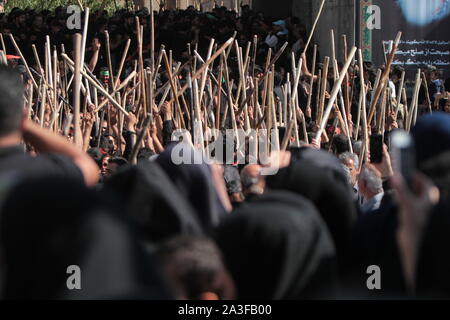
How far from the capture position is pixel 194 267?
2404 mm

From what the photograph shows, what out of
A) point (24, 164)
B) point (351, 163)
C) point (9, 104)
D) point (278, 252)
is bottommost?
point (351, 163)

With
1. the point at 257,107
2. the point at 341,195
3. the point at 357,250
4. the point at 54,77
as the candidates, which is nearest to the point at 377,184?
the point at 341,195

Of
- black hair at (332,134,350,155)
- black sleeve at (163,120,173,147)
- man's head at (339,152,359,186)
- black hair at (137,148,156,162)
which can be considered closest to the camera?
black hair at (137,148,156,162)

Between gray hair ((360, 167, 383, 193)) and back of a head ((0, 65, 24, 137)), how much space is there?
2305 mm

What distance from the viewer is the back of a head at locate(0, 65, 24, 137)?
2441 mm

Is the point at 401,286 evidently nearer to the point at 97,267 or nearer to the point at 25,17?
the point at 97,267

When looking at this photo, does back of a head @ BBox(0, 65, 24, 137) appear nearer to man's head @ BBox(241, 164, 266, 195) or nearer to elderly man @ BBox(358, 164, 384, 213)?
man's head @ BBox(241, 164, 266, 195)

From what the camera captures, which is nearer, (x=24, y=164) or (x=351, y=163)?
(x=24, y=164)

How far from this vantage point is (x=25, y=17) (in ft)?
47.8

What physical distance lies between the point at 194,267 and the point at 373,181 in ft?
7.71

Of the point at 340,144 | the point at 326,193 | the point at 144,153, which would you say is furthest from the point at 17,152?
the point at 340,144

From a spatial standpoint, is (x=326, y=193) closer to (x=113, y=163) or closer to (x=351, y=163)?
(x=113, y=163)

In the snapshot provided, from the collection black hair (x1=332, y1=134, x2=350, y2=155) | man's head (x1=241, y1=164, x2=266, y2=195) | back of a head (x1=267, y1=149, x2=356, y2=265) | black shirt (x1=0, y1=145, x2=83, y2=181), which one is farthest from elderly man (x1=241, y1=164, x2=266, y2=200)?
black hair (x1=332, y1=134, x2=350, y2=155)

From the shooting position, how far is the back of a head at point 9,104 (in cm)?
244
